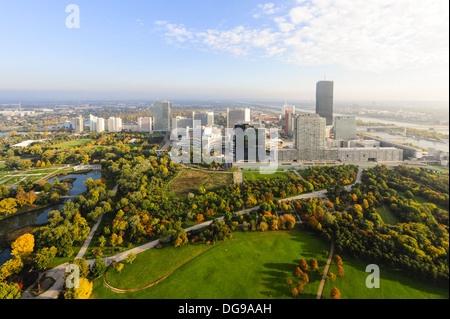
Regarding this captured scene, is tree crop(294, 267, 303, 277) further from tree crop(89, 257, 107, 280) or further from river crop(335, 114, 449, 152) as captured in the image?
river crop(335, 114, 449, 152)

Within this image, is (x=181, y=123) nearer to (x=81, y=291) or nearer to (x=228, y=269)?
Result: (x=228, y=269)

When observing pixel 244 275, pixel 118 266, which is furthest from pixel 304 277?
pixel 118 266

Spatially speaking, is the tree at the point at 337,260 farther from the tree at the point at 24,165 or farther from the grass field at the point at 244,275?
the tree at the point at 24,165

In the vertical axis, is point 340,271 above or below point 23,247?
below

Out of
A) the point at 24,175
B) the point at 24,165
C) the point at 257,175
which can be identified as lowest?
the point at 24,175

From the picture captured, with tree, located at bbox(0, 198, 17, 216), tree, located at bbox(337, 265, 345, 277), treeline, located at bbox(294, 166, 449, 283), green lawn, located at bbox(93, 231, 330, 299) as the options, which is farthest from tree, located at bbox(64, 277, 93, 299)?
tree, located at bbox(0, 198, 17, 216)

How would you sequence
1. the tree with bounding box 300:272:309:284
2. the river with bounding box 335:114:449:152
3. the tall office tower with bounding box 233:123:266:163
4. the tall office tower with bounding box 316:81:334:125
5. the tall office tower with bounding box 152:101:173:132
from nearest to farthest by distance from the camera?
the tree with bounding box 300:272:309:284 → the river with bounding box 335:114:449:152 → the tall office tower with bounding box 233:123:266:163 → the tall office tower with bounding box 316:81:334:125 → the tall office tower with bounding box 152:101:173:132
